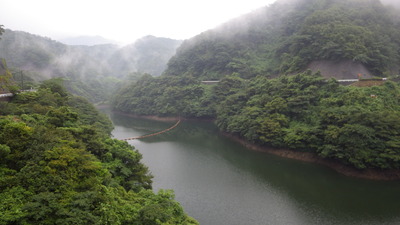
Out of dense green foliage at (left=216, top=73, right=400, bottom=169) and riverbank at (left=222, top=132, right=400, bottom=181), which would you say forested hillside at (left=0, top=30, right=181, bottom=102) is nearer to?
dense green foliage at (left=216, top=73, right=400, bottom=169)

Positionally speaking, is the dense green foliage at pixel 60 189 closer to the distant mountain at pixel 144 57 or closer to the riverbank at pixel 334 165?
the riverbank at pixel 334 165

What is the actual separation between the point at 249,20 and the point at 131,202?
6793cm

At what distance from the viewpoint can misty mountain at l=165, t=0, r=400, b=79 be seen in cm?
4091

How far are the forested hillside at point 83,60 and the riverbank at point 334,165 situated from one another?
45.6 meters

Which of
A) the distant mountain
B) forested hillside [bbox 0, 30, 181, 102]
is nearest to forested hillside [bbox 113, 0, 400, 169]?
forested hillside [bbox 0, 30, 181, 102]

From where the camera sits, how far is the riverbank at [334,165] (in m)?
25.4

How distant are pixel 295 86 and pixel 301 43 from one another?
1374 cm

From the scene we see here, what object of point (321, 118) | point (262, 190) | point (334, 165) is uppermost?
point (321, 118)

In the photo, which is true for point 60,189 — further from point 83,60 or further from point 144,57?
point 144,57

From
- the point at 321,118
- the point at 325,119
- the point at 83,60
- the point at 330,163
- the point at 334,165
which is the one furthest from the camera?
the point at 83,60

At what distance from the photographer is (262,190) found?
2408 centimetres

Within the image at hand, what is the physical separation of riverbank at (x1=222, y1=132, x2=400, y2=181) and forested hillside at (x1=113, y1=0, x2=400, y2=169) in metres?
0.58

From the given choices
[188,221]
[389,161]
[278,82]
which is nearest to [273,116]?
[278,82]

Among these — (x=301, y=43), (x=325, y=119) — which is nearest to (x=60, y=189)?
(x=325, y=119)
